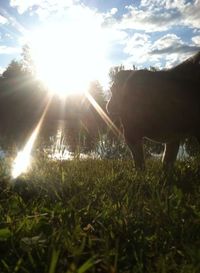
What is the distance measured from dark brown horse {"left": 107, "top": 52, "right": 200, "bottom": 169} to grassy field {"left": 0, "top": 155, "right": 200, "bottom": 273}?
2032 millimetres

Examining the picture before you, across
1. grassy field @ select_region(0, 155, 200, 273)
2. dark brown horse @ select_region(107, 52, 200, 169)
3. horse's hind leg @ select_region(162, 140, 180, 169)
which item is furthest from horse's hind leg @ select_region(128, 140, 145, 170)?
grassy field @ select_region(0, 155, 200, 273)

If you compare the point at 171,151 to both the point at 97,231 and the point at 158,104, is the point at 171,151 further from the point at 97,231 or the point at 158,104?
the point at 97,231

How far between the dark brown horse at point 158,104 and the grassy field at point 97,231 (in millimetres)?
2032

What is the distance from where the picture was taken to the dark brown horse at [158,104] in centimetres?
629

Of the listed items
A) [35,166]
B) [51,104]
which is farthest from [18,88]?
[35,166]

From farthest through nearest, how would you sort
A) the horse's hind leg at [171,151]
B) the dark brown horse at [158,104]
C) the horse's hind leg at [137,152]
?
the horse's hind leg at [171,151] → the horse's hind leg at [137,152] → the dark brown horse at [158,104]

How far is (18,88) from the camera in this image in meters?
71.6

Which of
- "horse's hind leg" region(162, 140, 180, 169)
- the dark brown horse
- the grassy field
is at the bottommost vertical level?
"horse's hind leg" region(162, 140, 180, 169)

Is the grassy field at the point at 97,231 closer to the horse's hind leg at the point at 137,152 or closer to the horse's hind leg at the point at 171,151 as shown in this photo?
the horse's hind leg at the point at 137,152

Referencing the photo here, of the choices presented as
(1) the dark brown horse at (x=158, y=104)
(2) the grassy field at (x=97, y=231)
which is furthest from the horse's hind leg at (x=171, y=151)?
(2) the grassy field at (x=97, y=231)

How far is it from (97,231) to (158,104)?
387cm

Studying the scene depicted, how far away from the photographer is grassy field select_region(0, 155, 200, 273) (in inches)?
94.3

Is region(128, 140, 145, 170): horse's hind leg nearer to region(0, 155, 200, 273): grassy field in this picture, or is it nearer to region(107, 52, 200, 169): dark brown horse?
region(107, 52, 200, 169): dark brown horse

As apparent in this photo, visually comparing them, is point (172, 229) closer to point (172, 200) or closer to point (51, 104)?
point (172, 200)
